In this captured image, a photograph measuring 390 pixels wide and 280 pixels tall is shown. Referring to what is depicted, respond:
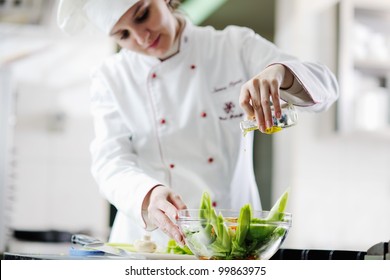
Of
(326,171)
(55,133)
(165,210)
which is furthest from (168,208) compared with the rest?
(326,171)

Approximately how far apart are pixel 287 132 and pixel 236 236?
2248 mm

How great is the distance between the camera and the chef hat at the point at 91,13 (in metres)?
1.28

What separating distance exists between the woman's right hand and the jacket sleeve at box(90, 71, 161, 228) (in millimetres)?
37

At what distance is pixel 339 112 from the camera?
2.87 meters

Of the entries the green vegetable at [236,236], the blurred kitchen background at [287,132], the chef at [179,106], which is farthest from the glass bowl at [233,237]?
the blurred kitchen background at [287,132]

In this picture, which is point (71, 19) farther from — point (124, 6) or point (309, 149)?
point (309, 149)

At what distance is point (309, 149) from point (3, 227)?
136 cm

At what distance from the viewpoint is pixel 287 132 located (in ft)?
10.1

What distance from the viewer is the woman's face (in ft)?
4.27

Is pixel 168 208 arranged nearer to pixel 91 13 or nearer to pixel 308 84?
pixel 308 84

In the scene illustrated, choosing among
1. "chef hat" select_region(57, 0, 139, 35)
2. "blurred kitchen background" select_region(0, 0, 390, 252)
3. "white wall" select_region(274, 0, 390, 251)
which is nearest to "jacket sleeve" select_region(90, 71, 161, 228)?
"chef hat" select_region(57, 0, 139, 35)

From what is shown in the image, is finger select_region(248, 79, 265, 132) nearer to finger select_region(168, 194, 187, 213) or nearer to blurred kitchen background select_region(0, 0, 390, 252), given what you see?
finger select_region(168, 194, 187, 213)

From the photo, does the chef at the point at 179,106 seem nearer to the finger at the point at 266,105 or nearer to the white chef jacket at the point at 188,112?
the white chef jacket at the point at 188,112
